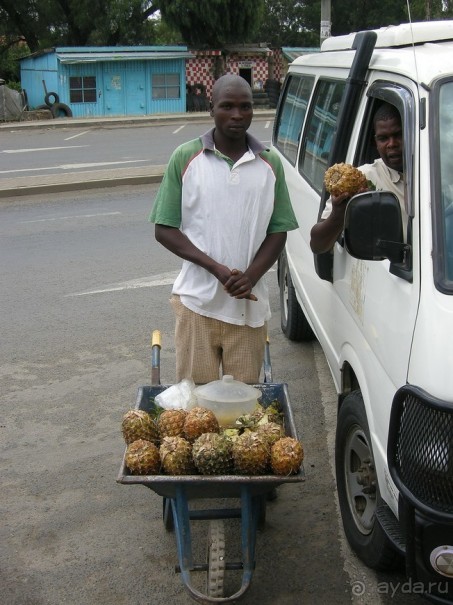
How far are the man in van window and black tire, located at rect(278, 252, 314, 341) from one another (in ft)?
8.34

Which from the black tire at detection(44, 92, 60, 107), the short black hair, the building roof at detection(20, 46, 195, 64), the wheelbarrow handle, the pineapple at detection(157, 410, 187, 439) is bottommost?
the black tire at detection(44, 92, 60, 107)

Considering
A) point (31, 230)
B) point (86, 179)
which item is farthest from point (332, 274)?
point (86, 179)

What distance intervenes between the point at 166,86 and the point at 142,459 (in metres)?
36.2

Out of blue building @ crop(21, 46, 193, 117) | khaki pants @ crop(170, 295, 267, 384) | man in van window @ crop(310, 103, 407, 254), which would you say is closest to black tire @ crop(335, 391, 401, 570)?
khaki pants @ crop(170, 295, 267, 384)

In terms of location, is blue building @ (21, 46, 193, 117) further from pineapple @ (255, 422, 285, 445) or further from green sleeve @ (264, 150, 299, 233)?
pineapple @ (255, 422, 285, 445)

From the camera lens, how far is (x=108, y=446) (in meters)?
4.81

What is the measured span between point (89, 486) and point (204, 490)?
1.51m

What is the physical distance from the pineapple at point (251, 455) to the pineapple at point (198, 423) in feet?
0.65

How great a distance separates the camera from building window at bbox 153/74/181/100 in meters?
37.3

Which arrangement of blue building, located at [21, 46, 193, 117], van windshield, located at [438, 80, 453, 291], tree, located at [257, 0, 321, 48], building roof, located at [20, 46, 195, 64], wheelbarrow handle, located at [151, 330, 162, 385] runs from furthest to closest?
tree, located at [257, 0, 321, 48] → blue building, located at [21, 46, 193, 117] → building roof, located at [20, 46, 195, 64] → wheelbarrow handle, located at [151, 330, 162, 385] → van windshield, located at [438, 80, 453, 291]

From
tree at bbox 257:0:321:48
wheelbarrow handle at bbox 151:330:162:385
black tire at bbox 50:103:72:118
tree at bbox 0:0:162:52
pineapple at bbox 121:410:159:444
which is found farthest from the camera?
tree at bbox 257:0:321:48

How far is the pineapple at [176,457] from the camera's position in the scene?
9.68 ft

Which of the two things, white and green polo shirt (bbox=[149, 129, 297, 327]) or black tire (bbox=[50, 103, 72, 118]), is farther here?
black tire (bbox=[50, 103, 72, 118])

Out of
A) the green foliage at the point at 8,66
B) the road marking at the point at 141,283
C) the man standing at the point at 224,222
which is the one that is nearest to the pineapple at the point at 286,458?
the man standing at the point at 224,222
